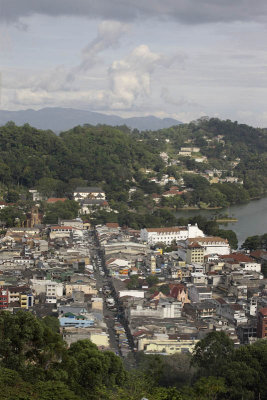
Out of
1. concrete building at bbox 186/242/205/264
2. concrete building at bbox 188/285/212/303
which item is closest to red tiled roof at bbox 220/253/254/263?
concrete building at bbox 186/242/205/264

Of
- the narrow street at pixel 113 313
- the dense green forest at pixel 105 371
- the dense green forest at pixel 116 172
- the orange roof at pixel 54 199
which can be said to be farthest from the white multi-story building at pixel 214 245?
the dense green forest at pixel 105 371

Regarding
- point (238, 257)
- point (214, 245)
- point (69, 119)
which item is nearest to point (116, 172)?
point (214, 245)

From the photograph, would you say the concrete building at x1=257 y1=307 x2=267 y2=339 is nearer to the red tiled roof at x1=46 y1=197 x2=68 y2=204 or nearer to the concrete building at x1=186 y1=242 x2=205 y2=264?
the concrete building at x1=186 y1=242 x2=205 y2=264

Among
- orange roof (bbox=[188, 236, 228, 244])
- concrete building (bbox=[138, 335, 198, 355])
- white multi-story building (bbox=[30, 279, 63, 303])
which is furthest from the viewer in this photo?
orange roof (bbox=[188, 236, 228, 244])

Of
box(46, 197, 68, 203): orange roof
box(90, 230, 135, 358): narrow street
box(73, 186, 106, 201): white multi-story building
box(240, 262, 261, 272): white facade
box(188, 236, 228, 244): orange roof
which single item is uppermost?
box(73, 186, 106, 201): white multi-story building

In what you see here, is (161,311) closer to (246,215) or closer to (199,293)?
(199,293)

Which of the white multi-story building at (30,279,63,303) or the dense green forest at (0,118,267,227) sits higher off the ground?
the dense green forest at (0,118,267,227)

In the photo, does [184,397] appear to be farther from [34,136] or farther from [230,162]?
[230,162]
